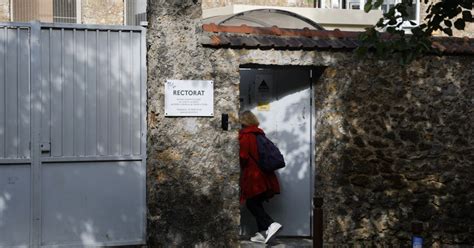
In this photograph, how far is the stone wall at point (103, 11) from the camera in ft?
49.6

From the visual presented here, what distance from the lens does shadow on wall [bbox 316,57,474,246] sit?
854cm

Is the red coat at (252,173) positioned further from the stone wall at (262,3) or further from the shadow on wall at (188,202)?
the stone wall at (262,3)

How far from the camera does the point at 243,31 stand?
8234 millimetres

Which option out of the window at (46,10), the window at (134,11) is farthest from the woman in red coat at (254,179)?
the window at (46,10)

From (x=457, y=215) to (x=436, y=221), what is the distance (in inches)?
11.3

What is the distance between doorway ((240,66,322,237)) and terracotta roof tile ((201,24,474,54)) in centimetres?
55

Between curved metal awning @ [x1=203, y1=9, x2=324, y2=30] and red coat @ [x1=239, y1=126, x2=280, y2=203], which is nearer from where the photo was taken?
red coat @ [x1=239, y1=126, x2=280, y2=203]

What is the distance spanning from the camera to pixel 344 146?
8539mm

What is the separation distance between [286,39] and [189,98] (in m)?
1.35

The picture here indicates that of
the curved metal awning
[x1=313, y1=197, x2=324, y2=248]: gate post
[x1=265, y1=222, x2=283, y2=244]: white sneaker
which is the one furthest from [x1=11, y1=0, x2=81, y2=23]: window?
[x1=313, y1=197, x2=324, y2=248]: gate post

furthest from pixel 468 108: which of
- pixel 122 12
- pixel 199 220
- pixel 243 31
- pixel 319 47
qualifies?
pixel 122 12

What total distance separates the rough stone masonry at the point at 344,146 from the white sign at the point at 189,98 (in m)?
0.08

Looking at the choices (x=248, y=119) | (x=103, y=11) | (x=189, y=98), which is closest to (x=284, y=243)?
(x=248, y=119)

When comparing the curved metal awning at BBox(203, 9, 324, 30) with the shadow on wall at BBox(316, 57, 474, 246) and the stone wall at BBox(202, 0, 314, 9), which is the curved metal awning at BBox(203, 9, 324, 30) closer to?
the stone wall at BBox(202, 0, 314, 9)
